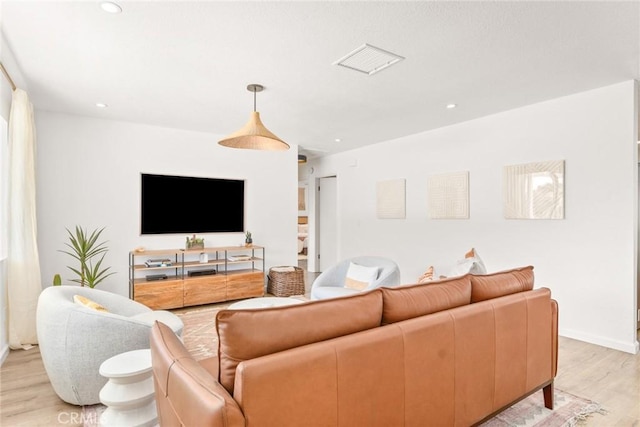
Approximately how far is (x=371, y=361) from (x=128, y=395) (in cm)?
133

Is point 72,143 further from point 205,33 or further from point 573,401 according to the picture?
point 573,401

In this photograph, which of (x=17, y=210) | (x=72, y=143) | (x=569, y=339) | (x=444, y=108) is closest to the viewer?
(x=17, y=210)

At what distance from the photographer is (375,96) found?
360 centimetres

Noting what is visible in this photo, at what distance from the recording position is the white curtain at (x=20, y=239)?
3.11 metres

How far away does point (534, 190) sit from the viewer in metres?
3.77

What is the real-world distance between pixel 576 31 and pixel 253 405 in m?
2.98

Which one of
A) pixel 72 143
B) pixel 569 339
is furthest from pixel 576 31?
pixel 72 143

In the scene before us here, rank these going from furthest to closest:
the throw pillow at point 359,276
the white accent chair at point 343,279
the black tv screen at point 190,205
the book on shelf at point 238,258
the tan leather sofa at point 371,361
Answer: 1. the book on shelf at point 238,258
2. the black tv screen at point 190,205
3. the throw pillow at point 359,276
4. the white accent chair at point 343,279
5. the tan leather sofa at point 371,361

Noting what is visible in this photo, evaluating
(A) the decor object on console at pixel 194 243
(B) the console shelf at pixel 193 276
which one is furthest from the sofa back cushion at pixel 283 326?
(A) the decor object on console at pixel 194 243

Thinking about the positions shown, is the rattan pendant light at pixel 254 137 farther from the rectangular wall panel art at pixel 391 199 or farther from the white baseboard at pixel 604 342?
the white baseboard at pixel 604 342

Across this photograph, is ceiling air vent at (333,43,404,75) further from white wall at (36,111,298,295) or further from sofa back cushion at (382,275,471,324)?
white wall at (36,111,298,295)

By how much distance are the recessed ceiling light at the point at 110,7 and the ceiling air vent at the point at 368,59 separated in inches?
60.4

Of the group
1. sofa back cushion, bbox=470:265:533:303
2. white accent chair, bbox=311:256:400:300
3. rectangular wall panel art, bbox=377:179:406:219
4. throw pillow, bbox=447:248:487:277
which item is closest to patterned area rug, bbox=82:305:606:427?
sofa back cushion, bbox=470:265:533:303

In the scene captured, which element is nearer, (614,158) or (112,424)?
(112,424)
